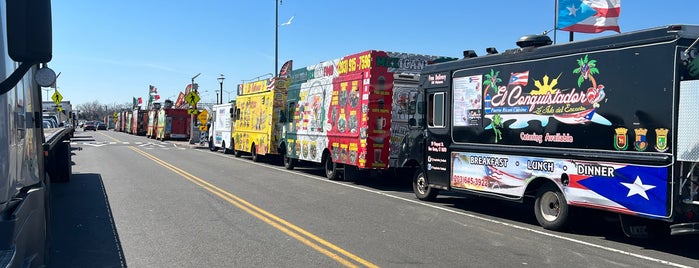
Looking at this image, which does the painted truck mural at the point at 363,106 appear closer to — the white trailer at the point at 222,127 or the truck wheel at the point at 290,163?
the truck wheel at the point at 290,163

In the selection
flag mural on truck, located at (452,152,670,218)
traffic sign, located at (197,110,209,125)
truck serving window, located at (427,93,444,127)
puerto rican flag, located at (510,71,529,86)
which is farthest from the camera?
traffic sign, located at (197,110,209,125)

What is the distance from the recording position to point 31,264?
12.3 feet

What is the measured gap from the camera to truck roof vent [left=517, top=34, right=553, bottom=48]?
948 centimetres

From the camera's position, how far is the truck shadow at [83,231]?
671 cm

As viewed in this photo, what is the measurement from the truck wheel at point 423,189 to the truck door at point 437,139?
0.22 meters

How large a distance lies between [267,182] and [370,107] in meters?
3.57

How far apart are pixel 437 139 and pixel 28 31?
9.19m

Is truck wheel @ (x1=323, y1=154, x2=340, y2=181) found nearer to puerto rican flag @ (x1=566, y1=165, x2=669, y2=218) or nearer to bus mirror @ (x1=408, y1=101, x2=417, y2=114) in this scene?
bus mirror @ (x1=408, y1=101, x2=417, y2=114)

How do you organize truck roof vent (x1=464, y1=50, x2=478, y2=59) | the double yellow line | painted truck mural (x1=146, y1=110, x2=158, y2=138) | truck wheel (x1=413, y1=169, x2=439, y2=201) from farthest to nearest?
painted truck mural (x1=146, y1=110, x2=158, y2=138) → truck wheel (x1=413, y1=169, x2=439, y2=201) → truck roof vent (x1=464, y1=50, x2=478, y2=59) → the double yellow line

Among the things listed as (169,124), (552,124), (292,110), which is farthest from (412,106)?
(169,124)

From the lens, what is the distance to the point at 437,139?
1145cm

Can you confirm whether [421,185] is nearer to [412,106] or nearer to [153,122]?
[412,106]

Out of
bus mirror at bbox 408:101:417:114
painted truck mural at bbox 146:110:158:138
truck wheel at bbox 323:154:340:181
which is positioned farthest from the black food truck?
painted truck mural at bbox 146:110:158:138

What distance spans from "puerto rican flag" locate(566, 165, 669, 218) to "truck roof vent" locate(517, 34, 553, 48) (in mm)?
2464
